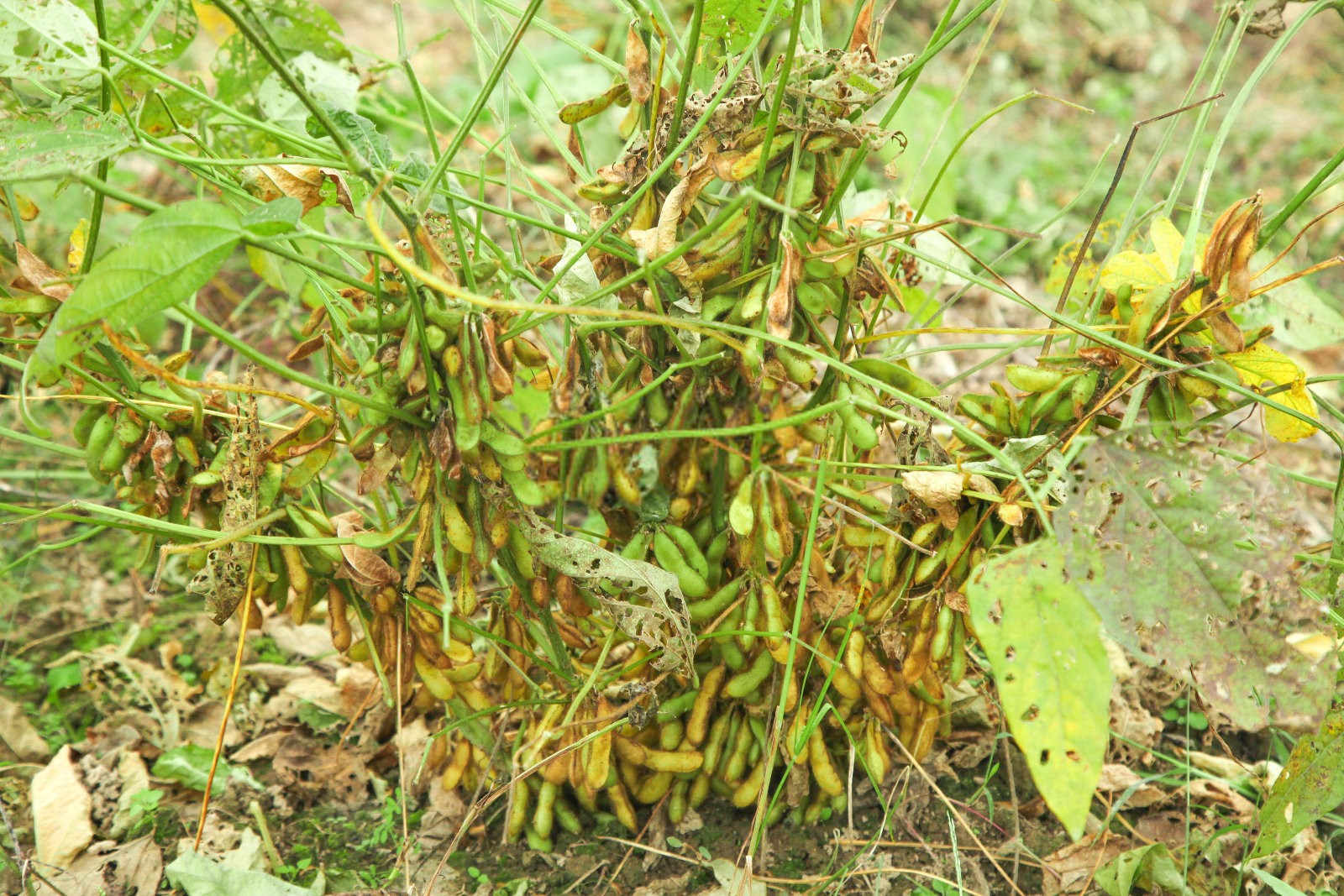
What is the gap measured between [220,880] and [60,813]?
284mm

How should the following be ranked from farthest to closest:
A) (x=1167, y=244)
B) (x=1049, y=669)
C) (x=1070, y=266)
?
(x=1070, y=266), (x=1167, y=244), (x=1049, y=669)

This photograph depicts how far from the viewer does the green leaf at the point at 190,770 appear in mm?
1230

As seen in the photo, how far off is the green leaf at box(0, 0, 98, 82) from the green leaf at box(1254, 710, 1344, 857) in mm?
1188

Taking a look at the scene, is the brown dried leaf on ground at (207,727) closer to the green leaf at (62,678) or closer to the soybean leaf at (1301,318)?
the green leaf at (62,678)

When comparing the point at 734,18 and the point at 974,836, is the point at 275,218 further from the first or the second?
the point at 974,836

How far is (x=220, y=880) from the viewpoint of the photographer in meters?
1.05

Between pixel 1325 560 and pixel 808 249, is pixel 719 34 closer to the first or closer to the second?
pixel 808 249

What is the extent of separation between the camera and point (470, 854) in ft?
3.73

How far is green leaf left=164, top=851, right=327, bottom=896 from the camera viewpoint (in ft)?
3.42

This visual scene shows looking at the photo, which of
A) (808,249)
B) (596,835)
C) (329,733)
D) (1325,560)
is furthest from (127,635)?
(1325,560)

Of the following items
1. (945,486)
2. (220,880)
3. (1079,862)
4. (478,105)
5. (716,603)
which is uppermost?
(478,105)

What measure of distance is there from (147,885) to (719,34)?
1.06 meters

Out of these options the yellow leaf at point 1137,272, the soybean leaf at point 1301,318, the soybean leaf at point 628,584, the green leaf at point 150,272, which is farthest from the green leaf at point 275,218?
the soybean leaf at point 1301,318

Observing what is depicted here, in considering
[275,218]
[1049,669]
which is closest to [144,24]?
[275,218]
